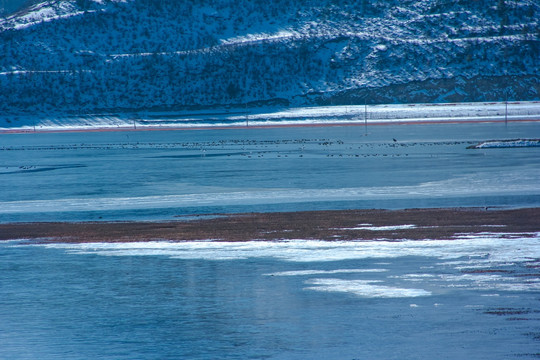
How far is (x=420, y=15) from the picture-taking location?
198875mm

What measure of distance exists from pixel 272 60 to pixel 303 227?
164 metres

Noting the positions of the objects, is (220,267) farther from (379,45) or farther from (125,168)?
(379,45)

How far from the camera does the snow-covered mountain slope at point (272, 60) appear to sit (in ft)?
532

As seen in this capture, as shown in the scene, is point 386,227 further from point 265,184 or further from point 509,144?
point 509,144

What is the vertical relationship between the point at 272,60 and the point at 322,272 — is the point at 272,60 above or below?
above

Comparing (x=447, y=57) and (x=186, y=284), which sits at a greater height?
(x=447, y=57)

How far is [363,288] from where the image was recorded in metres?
10.3

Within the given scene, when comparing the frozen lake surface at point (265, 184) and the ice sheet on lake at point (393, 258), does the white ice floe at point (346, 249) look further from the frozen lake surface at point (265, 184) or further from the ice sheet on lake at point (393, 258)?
the frozen lake surface at point (265, 184)

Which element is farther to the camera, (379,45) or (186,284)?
(379,45)

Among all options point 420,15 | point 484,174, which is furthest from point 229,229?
point 420,15

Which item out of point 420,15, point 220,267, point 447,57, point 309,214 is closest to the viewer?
point 220,267

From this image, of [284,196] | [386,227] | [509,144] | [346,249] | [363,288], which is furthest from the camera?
[509,144]

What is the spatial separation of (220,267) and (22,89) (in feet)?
526

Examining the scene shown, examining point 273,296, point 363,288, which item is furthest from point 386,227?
point 273,296
